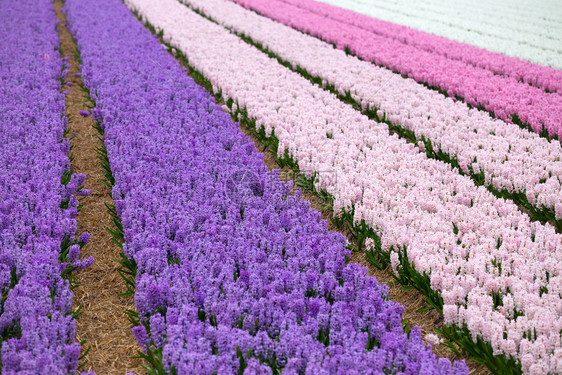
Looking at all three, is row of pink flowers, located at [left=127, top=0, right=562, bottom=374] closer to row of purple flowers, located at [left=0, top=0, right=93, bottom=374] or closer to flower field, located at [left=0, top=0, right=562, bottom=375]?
flower field, located at [left=0, top=0, right=562, bottom=375]

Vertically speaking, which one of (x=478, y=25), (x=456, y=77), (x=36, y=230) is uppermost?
(x=478, y=25)

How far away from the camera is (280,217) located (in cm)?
499

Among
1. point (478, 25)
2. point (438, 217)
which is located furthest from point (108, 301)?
point (478, 25)

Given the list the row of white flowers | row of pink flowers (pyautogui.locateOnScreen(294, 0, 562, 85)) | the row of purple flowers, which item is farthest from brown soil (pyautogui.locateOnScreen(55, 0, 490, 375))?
the row of white flowers

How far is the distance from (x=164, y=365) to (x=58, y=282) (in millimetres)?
1389

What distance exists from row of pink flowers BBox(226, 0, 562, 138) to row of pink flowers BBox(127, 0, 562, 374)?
100 inches

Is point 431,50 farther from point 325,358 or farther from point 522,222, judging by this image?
point 325,358

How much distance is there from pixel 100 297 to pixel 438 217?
358cm

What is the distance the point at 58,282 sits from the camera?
156 inches

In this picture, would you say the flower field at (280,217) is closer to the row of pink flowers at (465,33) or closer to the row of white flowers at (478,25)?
the row of pink flowers at (465,33)

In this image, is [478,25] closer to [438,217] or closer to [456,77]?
[456,77]

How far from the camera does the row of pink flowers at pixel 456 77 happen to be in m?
8.25

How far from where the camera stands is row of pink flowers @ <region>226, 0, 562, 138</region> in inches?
325

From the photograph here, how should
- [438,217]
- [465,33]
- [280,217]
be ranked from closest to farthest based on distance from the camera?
1. [280,217]
2. [438,217]
3. [465,33]
